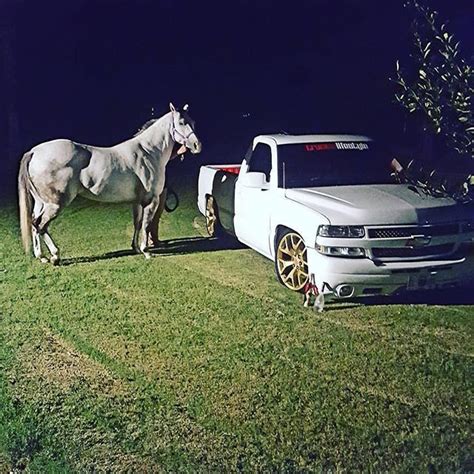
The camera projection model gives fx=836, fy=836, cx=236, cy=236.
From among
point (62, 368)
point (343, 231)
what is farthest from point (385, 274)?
point (62, 368)

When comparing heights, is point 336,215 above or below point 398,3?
below

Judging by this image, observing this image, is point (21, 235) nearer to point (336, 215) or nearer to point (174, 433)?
point (174, 433)

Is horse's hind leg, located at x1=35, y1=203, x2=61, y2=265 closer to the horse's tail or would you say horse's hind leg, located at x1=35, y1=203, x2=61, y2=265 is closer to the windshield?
the horse's tail

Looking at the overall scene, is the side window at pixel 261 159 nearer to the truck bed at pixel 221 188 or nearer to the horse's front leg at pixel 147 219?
the truck bed at pixel 221 188

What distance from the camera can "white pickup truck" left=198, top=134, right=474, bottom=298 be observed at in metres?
2.97

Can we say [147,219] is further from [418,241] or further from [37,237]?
[418,241]

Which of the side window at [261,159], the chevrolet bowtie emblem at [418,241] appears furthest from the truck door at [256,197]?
the chevrolet bowtie emblem at [418,241]

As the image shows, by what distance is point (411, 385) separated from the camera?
3.05 m

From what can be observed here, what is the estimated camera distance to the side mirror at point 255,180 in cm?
321

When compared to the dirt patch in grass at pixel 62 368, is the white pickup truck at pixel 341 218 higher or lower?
higher

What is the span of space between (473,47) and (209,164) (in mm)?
1089

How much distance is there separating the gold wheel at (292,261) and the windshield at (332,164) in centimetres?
21

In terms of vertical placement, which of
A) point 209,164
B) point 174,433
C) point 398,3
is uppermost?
point 398,3

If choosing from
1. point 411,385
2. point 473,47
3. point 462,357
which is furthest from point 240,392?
point 473,47
